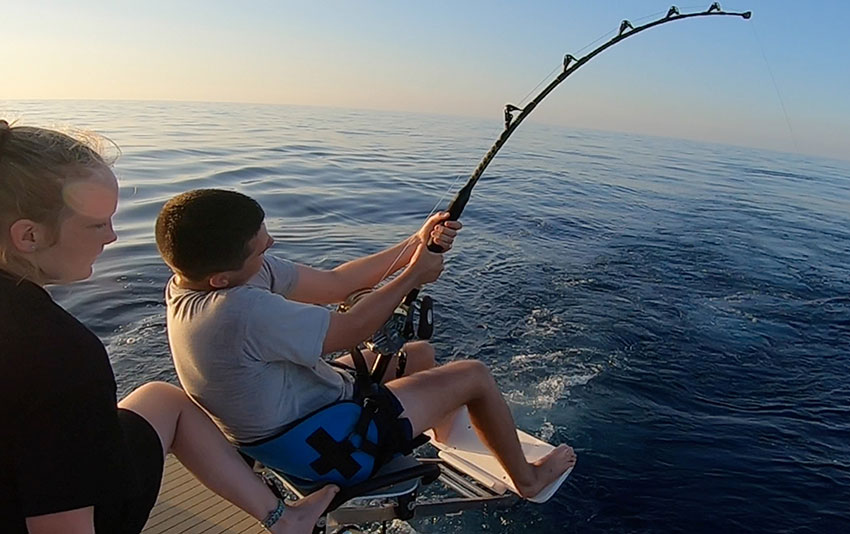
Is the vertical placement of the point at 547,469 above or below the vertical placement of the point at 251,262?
below

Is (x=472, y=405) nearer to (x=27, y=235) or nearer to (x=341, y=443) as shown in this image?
(x=341, y=443)

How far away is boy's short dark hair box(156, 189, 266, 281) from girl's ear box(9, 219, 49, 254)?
1.82 ft

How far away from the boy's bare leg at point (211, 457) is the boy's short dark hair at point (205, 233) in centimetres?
44

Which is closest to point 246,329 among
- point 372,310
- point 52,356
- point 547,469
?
point 372,310

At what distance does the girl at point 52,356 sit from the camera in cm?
154

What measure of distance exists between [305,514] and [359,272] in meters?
1.28

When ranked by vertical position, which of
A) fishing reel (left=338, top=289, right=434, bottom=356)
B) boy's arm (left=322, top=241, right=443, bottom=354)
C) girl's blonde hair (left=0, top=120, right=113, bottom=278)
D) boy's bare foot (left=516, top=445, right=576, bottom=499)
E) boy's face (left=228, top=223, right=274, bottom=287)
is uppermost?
girl's blonde hair (left=0, top=120, right=113, bottom=278)

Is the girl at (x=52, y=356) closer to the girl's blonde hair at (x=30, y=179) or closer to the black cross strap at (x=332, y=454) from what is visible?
the girl's blonde hair at (x=30, y=179)

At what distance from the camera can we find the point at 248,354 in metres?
2.25

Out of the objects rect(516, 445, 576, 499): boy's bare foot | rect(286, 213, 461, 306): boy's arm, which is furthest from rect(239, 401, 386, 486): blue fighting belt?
rect(516, 445, 576, 499): boy's bare foot

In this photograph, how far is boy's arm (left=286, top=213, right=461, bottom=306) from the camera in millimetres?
2980

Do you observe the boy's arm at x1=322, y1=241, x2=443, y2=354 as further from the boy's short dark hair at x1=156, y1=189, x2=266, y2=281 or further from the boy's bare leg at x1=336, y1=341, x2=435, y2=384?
the boy's bare leg at x1=336, y1=341, x2=435, y2=384

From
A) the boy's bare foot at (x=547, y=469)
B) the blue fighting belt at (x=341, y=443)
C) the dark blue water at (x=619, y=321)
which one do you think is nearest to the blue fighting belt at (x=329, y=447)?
the blue fighting belt at (x=341, y=443)

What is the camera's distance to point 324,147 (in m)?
20.1
